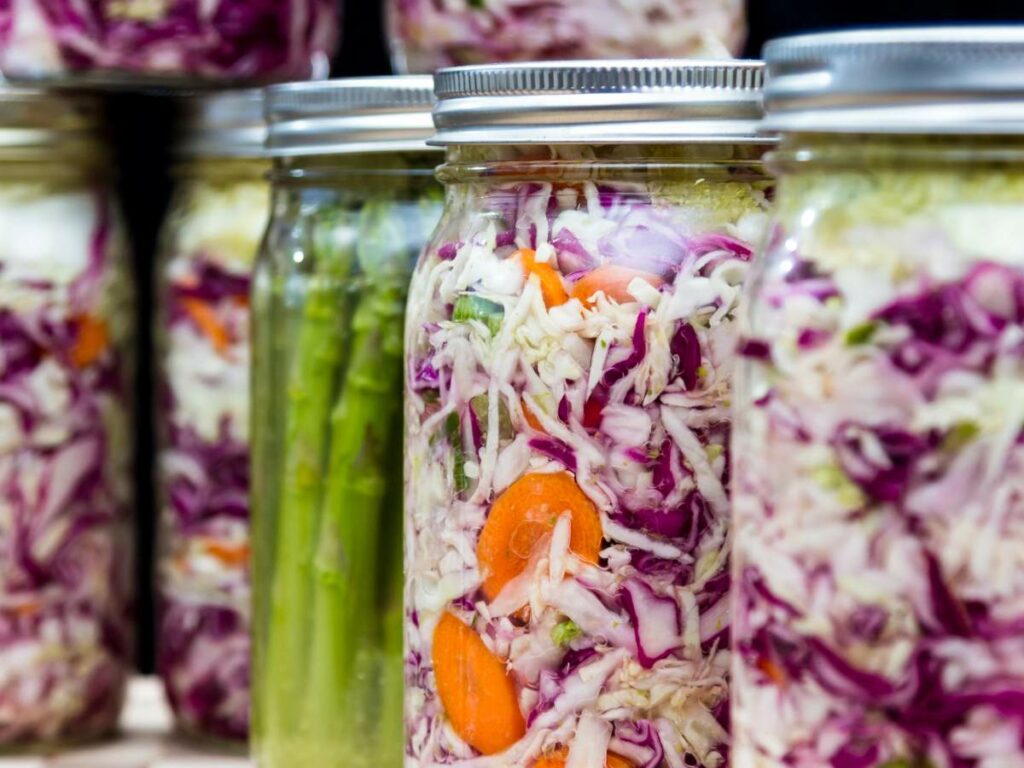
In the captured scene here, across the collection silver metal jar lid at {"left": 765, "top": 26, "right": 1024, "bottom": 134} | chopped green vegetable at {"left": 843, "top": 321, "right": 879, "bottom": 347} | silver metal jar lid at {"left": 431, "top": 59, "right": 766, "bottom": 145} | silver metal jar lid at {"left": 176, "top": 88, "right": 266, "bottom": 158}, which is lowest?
chopped green vegetable at {"left": 843, "top": 321, "right": 879, "bottom": 347}

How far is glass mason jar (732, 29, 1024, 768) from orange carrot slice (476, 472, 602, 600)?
135 mm

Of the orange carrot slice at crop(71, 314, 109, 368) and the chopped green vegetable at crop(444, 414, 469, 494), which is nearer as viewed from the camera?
the chopped green vegetable at crop(444, 414, 469, 494)

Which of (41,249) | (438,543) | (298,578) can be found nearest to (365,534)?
(298,578)

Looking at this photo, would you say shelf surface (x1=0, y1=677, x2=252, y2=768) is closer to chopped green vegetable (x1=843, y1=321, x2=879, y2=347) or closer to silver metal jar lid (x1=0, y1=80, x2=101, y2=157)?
silver metal jar lid (x1=0, y1=80, x2=101, y2=157)

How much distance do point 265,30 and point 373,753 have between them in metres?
0.53

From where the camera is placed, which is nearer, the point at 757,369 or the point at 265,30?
the point at 757,369

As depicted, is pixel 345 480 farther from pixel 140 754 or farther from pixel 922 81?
pixel 922 81

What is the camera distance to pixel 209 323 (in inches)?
51.1

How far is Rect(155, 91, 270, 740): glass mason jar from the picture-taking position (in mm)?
1291

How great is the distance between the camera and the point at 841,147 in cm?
72

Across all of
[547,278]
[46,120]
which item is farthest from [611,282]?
[46,120]

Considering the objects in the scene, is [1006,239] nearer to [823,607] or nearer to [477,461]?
[823,607]

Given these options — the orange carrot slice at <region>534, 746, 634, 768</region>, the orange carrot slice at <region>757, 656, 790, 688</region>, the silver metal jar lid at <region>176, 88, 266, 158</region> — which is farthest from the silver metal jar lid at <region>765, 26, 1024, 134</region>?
the silver metal jar lid at <region>176, 88, 266, 158</region>

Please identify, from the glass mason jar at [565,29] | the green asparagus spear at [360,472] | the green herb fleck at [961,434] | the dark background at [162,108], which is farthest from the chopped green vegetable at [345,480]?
the green herb fleck at [961,434]
